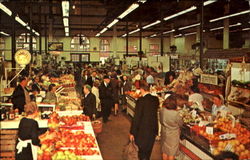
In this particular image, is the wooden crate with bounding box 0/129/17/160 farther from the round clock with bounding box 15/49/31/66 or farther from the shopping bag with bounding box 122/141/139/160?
the round clock with bounding box 15/49/31/66

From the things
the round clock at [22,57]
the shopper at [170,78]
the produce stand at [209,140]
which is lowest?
the produce stand at [209,140]

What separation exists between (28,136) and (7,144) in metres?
1.27

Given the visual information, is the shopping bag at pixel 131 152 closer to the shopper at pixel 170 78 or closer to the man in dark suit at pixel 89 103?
the man in dark suit at pixel 89 103

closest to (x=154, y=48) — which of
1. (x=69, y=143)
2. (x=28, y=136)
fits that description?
(x=69, y=143)

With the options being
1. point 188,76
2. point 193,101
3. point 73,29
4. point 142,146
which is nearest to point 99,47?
point 73,29

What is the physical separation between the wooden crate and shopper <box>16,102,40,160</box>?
2.93 feet

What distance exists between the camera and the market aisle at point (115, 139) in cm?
758

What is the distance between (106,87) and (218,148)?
630 centimetres

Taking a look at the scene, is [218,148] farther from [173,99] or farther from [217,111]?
[217,111]

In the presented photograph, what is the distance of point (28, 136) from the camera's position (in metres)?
5.02

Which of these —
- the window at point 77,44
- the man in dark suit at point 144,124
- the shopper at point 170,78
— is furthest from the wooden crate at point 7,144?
the window at point 77,44

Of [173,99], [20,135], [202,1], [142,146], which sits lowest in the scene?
[142,146]

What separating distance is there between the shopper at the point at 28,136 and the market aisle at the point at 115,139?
2.53 meters

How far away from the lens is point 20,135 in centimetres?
505
